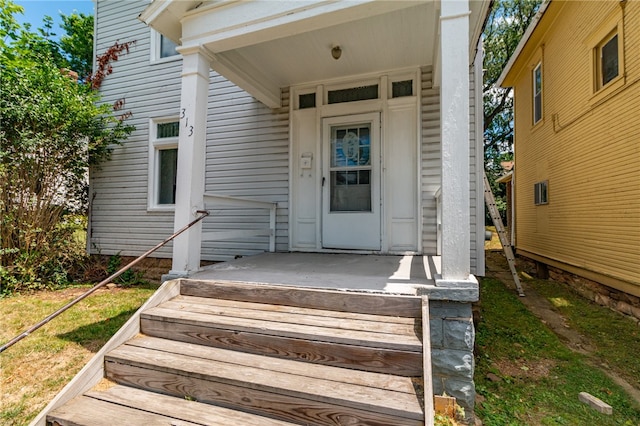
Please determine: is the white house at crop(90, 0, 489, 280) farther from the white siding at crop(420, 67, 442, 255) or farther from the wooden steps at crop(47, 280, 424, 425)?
the wooden steps at crop(47, 280, 424, 425)

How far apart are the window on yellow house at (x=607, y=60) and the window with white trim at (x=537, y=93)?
216cm

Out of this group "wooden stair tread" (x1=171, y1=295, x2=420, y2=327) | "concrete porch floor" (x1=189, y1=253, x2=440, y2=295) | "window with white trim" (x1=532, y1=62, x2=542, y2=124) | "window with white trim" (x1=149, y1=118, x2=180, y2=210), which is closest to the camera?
"wooden stair tread" (x1=171, y1=295, x2=420, y2=327)

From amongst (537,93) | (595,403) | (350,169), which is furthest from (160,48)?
(537,93)

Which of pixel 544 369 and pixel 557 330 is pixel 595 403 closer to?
pixel 544 369

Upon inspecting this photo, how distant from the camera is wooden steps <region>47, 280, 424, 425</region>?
1647 mm

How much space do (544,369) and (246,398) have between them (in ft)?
8.81

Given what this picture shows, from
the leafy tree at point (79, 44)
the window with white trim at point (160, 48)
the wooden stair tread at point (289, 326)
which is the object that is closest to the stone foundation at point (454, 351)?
the wooden stair tread at point (289, 326)

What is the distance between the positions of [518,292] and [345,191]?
137 inches

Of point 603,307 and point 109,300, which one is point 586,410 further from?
point 109,300

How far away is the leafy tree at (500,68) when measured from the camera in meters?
12.6

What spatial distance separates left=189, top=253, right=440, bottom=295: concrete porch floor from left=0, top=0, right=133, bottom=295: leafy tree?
3.79m

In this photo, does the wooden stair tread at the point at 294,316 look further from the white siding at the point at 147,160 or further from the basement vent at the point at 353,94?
the basement vent at the point at 353,94

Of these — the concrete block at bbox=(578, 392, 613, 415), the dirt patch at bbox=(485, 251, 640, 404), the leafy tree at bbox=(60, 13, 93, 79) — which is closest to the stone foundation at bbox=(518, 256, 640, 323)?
the dirt patch at bbox=(485, 251, 640, 404)

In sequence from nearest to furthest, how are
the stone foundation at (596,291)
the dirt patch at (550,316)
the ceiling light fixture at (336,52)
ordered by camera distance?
the dirt patch at (550,316) < the ceiling light fixture at (336,52) < the stone foundation at (596,291)
